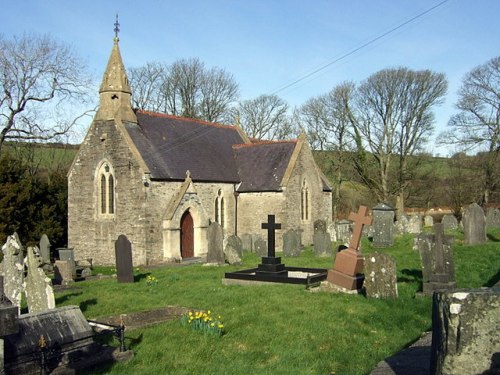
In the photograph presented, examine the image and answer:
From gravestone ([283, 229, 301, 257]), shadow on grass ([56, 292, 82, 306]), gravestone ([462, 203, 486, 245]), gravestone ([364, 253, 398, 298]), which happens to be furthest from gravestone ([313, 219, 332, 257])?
shadow on grass ([56, 292, 82, 306])

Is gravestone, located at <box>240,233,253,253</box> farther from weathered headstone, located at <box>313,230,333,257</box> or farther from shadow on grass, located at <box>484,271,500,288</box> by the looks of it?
shadow on grass, located at <box>484,271,500,288</box>

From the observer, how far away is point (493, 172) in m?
Answer: 35.3

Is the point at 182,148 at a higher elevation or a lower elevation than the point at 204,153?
higher

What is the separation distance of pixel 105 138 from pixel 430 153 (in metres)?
26.7

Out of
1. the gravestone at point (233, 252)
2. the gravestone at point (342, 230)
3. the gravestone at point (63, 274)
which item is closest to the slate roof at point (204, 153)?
the gravestone at point (342, 230)

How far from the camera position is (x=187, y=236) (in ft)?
78.7

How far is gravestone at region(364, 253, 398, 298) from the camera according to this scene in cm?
1041

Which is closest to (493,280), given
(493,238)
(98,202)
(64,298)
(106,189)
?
(493,238)

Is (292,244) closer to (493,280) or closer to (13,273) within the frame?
(493,280)

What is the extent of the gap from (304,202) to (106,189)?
1082cm

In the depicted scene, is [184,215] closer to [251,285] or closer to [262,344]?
[251,285]

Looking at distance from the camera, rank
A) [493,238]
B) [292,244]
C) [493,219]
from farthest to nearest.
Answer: [493,219] → [493,238] → [292,244]

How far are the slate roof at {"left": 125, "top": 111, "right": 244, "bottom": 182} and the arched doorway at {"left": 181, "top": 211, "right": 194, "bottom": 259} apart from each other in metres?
1.99

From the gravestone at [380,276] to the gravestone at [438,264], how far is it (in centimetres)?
90
